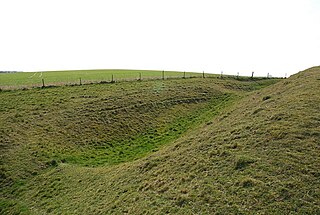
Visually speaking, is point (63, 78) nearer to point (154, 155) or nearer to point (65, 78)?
point (65, 78)

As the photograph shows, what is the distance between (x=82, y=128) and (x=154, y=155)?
35.4ft

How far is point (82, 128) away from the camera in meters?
27.3

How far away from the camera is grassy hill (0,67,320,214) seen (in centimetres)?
1170

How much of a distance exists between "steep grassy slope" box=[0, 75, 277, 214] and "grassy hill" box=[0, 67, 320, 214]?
3.8 inches

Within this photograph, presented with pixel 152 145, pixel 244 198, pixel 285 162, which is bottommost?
pixel 152 145

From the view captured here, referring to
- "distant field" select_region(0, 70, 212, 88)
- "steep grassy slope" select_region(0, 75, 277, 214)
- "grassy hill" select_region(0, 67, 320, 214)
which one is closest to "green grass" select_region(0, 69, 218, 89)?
"distant field" select_region(0, 70, 212, 88)

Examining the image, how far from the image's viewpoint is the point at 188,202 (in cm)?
1198

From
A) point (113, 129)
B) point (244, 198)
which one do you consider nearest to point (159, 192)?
point (244, 198)

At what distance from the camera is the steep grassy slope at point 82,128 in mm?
19406

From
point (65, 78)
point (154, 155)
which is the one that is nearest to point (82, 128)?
point (154, 155)

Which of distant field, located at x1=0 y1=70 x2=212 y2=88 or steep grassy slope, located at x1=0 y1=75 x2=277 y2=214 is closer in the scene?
steep grassy slope, located at x1=0 y1=75 x2=277 y2=214

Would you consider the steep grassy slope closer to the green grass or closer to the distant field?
the green grass

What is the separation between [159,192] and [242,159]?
441 cm

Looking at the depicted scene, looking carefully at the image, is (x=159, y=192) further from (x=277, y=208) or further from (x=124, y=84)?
(x=124, y=84)
